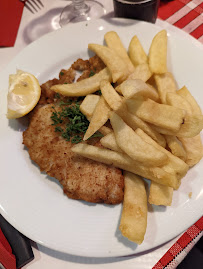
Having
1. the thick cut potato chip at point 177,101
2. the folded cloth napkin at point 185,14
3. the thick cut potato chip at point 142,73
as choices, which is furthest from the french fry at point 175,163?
the folded cloth napkin at point 185,14

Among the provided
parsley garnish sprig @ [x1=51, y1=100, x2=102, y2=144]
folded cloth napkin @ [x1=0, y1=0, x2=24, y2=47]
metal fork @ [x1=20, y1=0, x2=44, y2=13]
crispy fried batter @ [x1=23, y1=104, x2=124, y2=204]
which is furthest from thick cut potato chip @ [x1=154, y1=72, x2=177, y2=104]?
metal fork @ [x1=20, y1=0, x2=44, y2=13]

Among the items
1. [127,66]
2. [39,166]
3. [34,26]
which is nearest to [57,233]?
[39,166]

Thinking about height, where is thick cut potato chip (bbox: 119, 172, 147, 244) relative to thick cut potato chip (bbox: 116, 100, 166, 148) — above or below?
below

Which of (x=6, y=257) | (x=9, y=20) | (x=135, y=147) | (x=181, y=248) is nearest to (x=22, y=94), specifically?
(x=135, y=147)

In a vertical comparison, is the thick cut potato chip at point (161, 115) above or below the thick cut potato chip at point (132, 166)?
above

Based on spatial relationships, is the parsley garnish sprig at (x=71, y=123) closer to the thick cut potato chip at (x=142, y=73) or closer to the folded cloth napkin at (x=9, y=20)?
the thick cut potato chip at (x=142, y=73)

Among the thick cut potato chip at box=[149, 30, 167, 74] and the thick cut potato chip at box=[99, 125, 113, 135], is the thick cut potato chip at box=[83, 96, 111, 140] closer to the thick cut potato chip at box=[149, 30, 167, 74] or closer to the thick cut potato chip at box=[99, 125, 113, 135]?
the thick cut potato chip at box=[99, 125, 113, 135]

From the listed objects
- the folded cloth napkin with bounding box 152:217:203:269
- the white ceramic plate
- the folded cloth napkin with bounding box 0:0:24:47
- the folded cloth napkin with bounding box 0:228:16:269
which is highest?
the folded cloth napkin with bounding box 0:0:24:47
